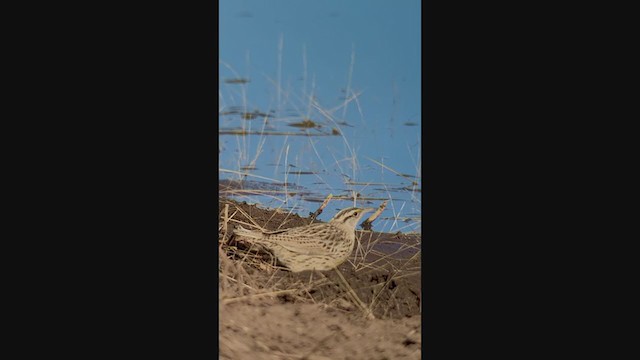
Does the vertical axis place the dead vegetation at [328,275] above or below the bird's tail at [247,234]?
below

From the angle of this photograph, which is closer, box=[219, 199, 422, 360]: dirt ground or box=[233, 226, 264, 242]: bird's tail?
box=[219, 199, 422, 360]: dirt ground

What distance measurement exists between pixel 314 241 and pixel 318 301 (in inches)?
14.0

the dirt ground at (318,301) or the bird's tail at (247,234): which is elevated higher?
the bird's tail at (247,234)

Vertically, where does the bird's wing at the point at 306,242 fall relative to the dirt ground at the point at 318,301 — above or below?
above

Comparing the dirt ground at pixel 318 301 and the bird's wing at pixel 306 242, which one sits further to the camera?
the bird's wing at pixel 306 242

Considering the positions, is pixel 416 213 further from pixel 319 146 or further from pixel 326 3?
pixel 326 3

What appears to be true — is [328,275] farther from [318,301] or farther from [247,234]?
[247,234]

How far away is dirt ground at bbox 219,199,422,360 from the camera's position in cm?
463

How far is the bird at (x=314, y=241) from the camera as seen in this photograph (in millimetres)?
4727

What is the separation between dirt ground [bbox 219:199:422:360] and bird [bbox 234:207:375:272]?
44 millimetres

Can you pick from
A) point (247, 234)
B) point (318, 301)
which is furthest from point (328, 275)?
point (247, 234)

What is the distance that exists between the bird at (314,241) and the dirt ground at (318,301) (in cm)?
4

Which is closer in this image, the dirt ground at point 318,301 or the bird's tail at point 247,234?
the dirt ground at point 318,301
